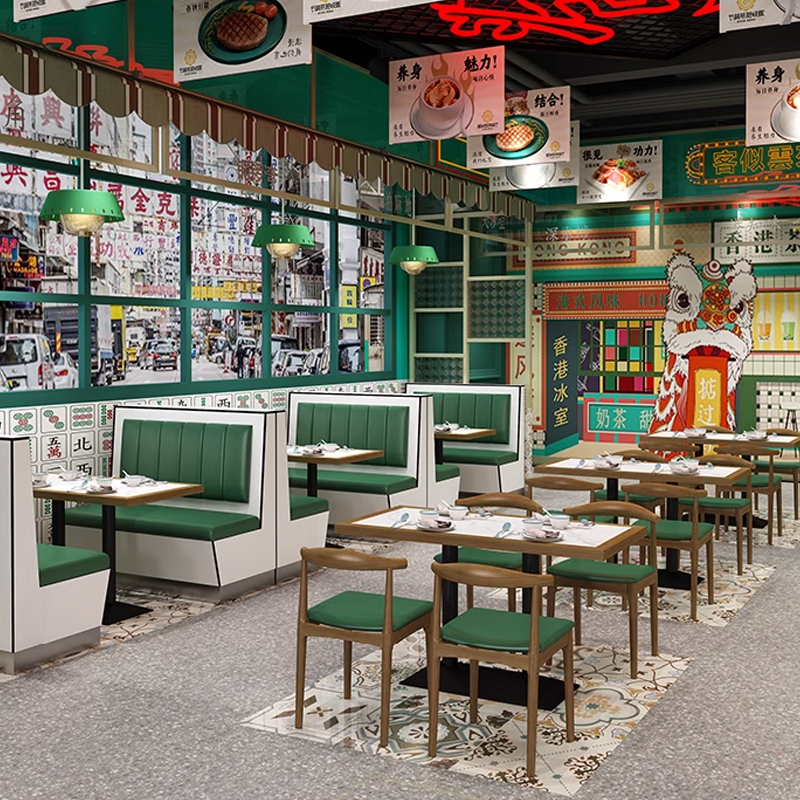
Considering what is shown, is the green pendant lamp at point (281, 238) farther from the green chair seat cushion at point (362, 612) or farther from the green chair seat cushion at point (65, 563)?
the green chair seat cushion at point (362, 612)

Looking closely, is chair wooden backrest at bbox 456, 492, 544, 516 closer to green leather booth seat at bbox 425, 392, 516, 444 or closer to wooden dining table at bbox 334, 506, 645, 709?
wooden dining table at bbox 334, 506, 645, 709

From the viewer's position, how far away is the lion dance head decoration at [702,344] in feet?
31.4

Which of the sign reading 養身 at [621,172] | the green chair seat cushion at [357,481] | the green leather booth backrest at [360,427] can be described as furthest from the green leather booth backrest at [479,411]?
the sign reading 養身 at [621,172]

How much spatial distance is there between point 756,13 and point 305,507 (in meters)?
4.06

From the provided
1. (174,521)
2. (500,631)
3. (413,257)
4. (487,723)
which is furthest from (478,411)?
(500,631)

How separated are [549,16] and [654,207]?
4596 millimetres

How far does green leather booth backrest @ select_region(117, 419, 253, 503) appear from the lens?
20.9 feet

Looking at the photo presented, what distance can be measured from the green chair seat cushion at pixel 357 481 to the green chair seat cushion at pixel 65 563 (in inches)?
114

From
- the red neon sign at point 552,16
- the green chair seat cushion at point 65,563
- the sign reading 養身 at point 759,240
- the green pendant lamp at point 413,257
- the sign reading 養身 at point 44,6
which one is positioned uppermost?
the red neon sign at point 552,16

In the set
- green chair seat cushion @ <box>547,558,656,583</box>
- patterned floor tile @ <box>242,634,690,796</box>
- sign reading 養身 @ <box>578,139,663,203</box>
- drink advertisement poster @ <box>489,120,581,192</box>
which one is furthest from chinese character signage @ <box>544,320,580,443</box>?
patterned floor tile @ <box>242,634,690,796</box>

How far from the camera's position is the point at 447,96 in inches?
293

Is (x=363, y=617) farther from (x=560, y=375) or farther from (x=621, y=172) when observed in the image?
(x=560, y=375)

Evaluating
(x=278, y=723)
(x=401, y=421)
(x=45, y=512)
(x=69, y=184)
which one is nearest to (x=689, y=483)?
(x=401, y=421)

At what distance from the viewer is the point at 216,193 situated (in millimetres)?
8680
